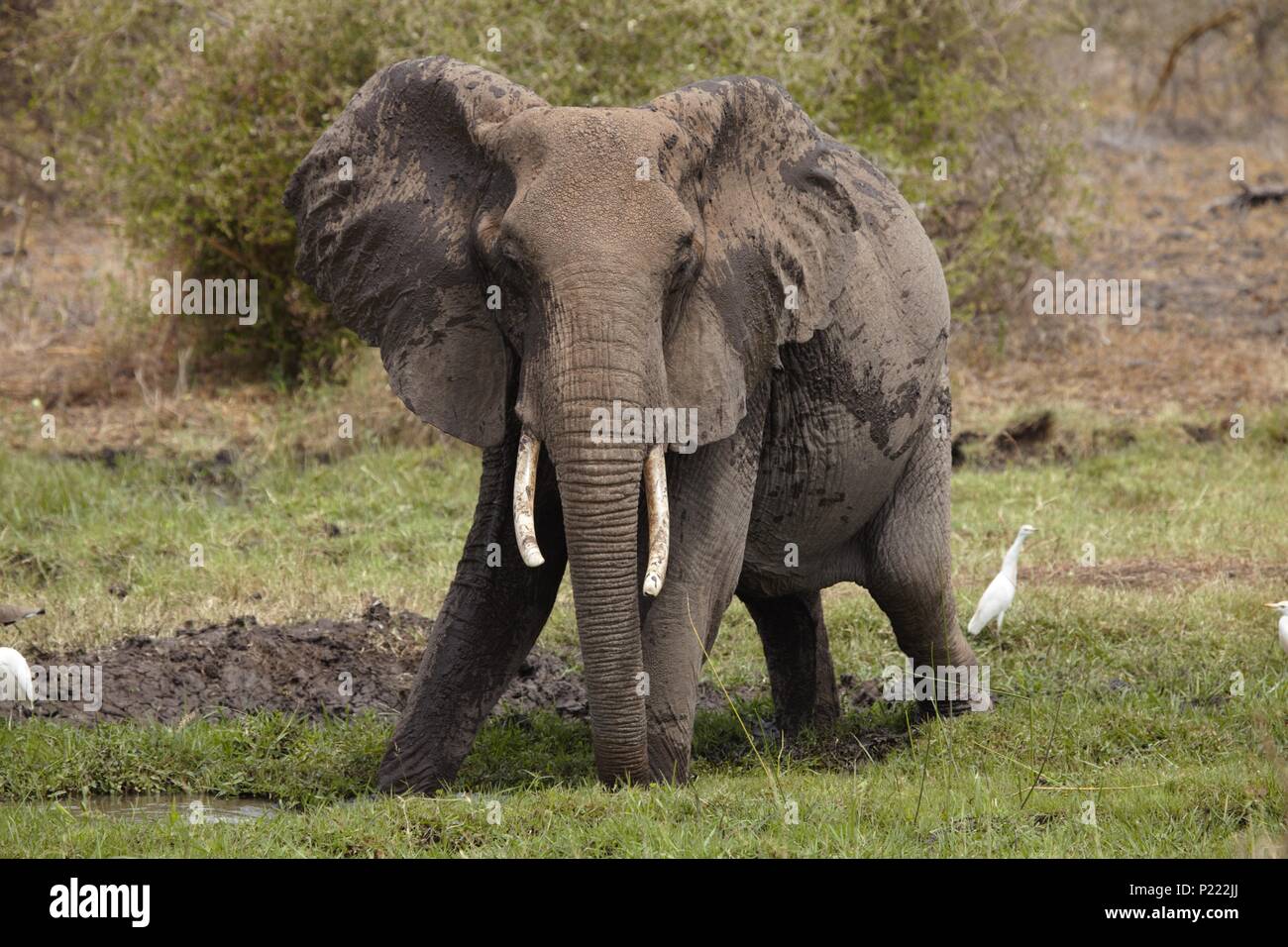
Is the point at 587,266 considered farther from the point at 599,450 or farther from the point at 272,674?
the point at 272,674

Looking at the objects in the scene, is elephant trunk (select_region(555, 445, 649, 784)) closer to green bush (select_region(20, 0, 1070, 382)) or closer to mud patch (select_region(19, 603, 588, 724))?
mud patch (select_region(19, 603, 588, 724))

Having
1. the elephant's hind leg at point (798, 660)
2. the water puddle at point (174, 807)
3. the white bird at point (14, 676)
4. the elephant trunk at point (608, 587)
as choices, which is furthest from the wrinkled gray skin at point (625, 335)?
the white bird at point (14, 676)

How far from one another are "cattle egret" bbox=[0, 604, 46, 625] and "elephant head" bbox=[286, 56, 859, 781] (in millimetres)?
2715

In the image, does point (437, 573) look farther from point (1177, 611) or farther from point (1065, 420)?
point (1065, 420)

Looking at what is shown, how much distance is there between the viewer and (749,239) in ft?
19.9

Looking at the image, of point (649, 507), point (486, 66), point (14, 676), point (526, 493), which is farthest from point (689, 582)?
point (486, 66)

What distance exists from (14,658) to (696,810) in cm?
329

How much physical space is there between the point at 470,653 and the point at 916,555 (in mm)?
1925

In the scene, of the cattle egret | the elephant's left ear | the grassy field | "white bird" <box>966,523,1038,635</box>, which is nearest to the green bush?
the grassy field

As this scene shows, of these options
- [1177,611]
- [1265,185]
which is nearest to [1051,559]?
[1177,611]

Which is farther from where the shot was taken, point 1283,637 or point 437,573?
point 437,573

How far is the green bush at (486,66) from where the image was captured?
1270 cm

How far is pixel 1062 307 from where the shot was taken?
603 inches

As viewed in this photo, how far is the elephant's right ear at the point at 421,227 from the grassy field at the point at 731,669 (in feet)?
4.52
